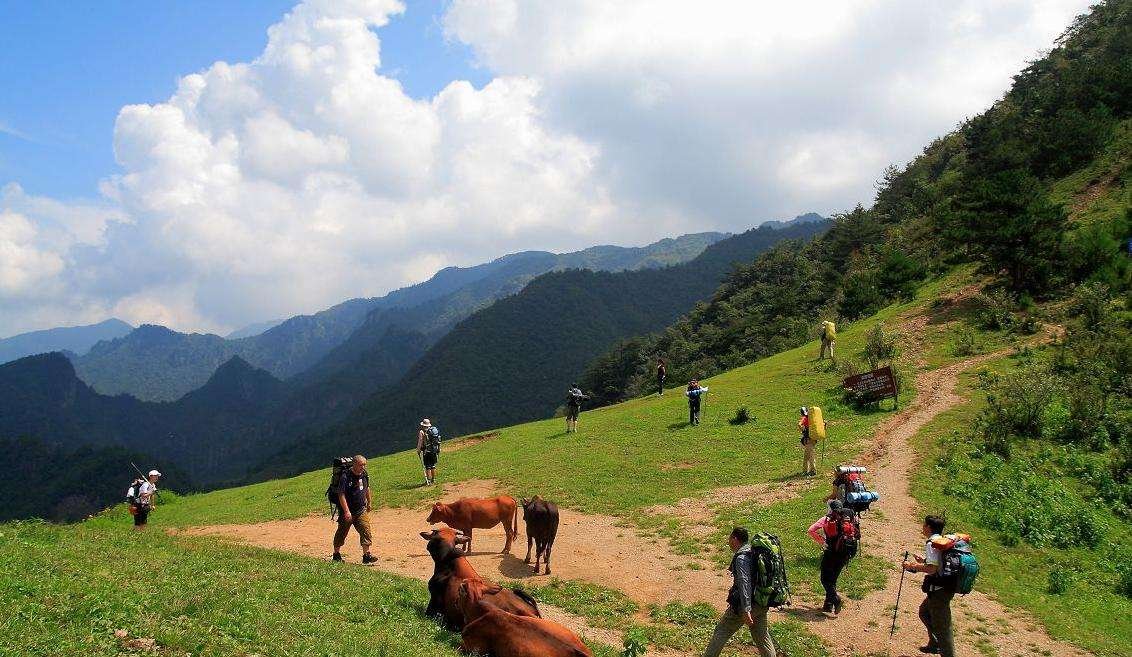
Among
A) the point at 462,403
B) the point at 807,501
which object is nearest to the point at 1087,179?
the point at 807,501

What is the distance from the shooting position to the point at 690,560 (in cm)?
1370

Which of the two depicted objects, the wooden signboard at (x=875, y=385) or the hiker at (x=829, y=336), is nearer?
the wooden signboard at (x=875, y=385)

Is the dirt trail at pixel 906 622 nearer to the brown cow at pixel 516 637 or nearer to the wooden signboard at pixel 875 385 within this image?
the brown cow at pixel 516 637

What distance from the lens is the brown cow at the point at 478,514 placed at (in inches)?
587

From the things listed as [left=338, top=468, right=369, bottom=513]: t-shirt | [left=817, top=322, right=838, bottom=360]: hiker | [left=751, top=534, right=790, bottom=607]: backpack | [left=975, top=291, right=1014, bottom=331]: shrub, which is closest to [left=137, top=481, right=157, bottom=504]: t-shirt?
[left=338, top=468, right=369, bottom=513]: t-shirt

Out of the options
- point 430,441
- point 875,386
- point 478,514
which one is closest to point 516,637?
point 478,514

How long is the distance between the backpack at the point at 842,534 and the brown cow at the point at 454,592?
5.07 metres

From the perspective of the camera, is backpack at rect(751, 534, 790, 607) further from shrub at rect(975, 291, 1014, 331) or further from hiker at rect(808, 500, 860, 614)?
shrub at rect(975, 291, 1014, 331)

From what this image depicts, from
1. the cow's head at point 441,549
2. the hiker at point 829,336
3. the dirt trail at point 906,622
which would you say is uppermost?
the hiker at point 829,336

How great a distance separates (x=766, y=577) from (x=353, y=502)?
8574mm

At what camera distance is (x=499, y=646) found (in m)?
7.90

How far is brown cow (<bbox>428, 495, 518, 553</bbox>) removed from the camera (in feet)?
48.9

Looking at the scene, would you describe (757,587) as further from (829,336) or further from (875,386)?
(829,336)

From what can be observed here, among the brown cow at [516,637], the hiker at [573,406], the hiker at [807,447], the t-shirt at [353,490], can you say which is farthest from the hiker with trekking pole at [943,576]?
the hiker at [573,406]
